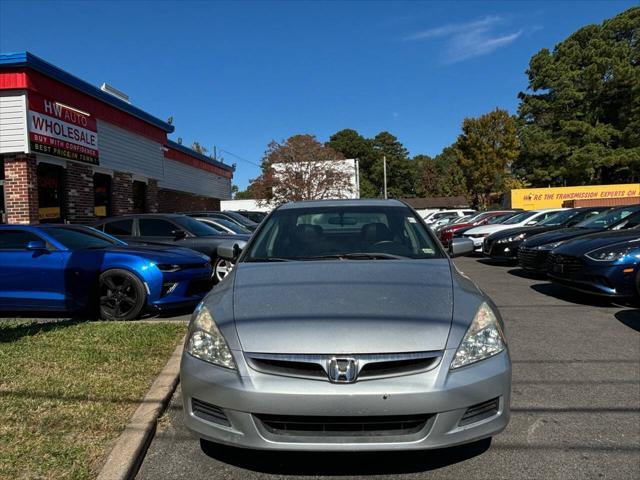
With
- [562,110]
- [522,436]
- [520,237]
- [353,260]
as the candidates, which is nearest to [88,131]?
[520,237]

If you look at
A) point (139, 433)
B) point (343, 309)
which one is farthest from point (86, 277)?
point (343, 309)

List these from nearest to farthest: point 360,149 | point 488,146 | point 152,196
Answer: point 152,196, point 488,146, point 360,149

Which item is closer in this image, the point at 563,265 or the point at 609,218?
the point at 563,265

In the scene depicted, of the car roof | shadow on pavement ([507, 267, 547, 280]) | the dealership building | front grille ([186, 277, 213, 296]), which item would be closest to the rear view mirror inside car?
the car roof

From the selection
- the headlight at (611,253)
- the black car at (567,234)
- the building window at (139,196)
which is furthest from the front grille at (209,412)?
the building window at (139,196)

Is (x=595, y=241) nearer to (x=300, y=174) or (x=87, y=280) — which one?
(x=87, y=280)

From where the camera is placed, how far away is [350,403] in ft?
7.75

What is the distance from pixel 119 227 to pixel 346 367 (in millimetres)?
8497

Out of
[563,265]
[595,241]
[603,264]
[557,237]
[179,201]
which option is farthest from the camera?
[179,201]

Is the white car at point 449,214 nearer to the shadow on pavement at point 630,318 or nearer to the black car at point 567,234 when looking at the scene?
the black car at point 567,234

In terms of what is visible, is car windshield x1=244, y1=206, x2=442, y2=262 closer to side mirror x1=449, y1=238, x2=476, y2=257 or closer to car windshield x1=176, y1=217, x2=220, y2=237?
side mirror x1=449, y1=238, x2=476, y2=257

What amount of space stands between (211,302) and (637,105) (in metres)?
44.9

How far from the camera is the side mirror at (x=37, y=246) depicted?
20.6 feet

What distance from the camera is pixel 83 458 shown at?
2.79 m
